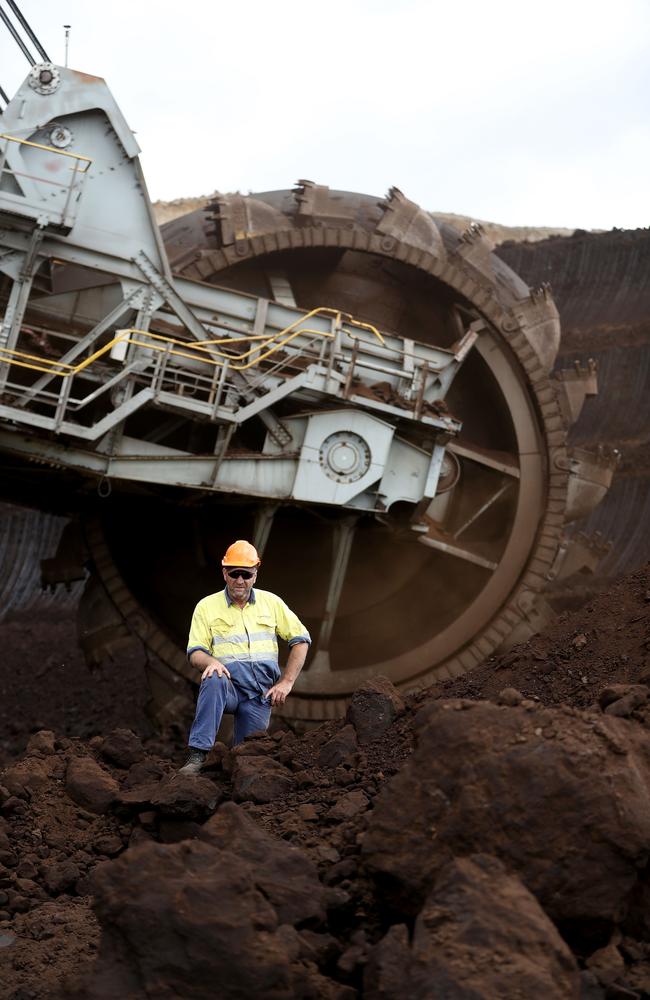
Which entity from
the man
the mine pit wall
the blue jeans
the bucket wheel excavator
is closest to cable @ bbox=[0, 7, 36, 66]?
the bucket wheel excavator

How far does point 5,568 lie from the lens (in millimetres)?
17516

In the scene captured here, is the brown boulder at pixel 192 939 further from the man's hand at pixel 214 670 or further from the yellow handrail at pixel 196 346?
the yellow handrail at pixel 196 346

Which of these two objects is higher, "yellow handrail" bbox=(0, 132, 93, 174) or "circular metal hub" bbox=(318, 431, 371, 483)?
"yellow handrail" bbox=(0, 132, 93, 174)

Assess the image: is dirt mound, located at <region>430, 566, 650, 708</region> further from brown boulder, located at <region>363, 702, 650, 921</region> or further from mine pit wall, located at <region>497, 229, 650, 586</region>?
mine pit wall, located at <region>497, 229, 650, 586</region>

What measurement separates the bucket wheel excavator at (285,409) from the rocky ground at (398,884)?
4.84 m

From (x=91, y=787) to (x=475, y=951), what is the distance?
2.79 metres

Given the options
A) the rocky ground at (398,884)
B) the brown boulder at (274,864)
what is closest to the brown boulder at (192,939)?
the rocky ground at (398,884)

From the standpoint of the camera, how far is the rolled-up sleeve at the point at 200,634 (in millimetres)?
5820

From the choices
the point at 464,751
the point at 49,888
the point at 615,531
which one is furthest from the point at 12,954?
the point at 615,531

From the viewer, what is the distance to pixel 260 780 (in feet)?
16.3

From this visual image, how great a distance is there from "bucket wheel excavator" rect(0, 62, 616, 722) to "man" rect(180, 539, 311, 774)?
3298 millimetres

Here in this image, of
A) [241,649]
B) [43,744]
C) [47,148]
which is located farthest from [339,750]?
[47,148]

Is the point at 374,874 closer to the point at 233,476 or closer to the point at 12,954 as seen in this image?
the point at 12,954

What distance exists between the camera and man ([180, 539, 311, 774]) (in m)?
5.71
